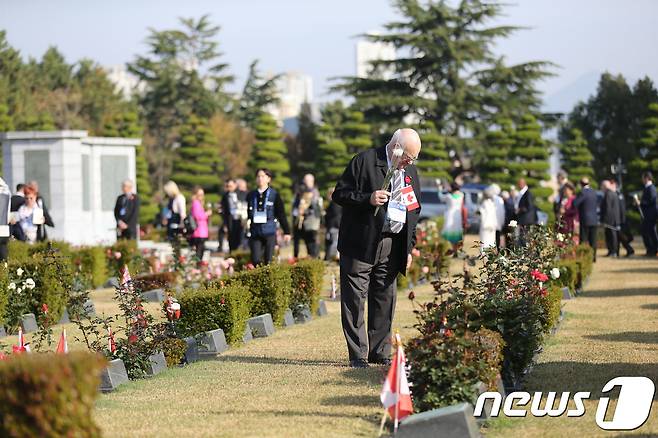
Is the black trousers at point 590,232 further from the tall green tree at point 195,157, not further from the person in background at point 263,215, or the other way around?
the tall green tree at point 195,157

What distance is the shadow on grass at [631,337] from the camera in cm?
1256

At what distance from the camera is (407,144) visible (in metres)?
10.2

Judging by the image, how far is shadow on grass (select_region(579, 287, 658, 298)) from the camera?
734 inches

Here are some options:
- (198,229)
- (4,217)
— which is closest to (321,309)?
(4,217)

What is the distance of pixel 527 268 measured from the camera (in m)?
12.0

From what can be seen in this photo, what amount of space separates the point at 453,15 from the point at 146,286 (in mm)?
40086

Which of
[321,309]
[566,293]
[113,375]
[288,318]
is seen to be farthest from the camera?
[566,293]

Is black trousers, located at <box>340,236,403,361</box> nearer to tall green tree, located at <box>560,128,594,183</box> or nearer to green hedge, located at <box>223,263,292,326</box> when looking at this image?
green hedge, located at <box>223,263,292,326</box>

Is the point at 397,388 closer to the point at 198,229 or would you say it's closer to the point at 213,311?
the point at 213,311

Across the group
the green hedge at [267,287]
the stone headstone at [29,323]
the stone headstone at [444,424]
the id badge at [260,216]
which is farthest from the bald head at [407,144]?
the id badge at [260,216]

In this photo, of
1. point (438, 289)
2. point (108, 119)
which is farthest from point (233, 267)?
point (108, 119)

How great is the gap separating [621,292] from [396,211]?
9486 millimetres

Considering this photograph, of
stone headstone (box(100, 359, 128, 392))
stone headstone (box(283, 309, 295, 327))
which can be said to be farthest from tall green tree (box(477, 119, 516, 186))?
stone headstone (box(100, 359, 128, 392))

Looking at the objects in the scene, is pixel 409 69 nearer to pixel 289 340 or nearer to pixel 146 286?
pixel 146 286
